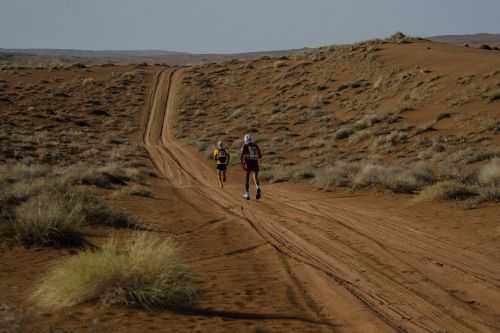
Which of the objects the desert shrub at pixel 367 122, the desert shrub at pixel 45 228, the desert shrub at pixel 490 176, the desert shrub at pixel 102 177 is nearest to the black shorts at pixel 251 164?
the desert shrub at pixel 102 177

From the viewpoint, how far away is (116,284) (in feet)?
18.3

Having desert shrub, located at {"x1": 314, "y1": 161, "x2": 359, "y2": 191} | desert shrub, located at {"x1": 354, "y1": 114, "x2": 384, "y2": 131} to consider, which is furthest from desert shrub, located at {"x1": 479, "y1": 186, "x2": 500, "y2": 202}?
desert shrub, located at {"x1": 354, "y1": 114, "x2": 384, "y2": 131}

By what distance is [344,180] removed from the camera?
16969 mm

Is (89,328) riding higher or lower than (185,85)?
lower

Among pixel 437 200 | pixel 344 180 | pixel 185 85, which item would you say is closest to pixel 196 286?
pixel 437 200

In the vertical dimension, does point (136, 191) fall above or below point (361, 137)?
below

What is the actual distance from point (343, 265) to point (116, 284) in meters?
3.65

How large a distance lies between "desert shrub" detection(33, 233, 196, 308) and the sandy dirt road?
19.0 inches

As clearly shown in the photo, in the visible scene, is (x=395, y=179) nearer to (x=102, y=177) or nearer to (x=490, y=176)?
(x=490, y=176)

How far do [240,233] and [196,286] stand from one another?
3.79 meters

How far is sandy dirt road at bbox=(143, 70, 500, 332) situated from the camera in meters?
5.63

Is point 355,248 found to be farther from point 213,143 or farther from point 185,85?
point 185,85

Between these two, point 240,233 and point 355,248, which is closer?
point 355,248

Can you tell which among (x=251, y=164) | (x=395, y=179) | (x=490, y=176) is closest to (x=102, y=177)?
(x=251, y=164)
